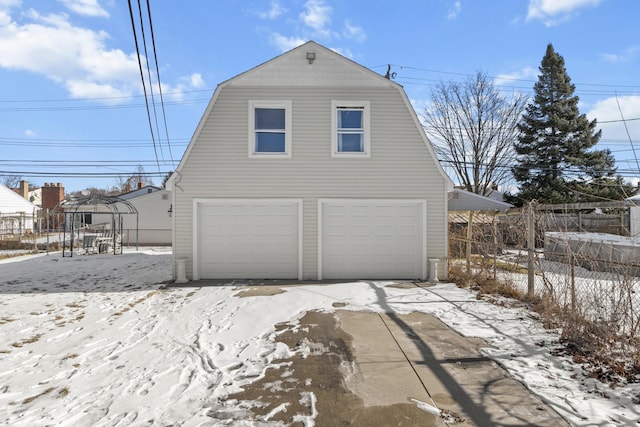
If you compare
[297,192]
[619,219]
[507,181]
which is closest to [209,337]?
[297,192]

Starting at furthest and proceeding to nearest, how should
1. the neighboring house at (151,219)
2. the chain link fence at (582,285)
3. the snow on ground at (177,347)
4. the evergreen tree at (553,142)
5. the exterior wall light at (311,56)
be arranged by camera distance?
the evergreen tree at (553,142) → the neighboring house at (151,219) → the exterior wall light at (311,56) → the chain link fence at (582,285) → the snow on ground at (177,347)

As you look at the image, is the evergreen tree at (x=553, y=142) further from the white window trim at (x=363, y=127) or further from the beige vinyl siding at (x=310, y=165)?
the white window trim at (x=363, y=127)

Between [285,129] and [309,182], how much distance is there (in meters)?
1.45

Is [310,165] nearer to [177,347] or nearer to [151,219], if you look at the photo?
[177,347]

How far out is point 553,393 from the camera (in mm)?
3236

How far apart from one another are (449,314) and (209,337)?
3.76 m

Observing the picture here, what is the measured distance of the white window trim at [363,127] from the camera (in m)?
8.96

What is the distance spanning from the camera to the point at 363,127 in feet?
29.7

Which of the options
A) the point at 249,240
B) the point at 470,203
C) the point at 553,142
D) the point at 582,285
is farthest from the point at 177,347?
the point at 553,142

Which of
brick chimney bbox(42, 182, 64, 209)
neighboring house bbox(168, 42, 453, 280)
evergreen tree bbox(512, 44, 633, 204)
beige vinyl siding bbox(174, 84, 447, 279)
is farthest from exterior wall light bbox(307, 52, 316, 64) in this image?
brick chimney bbox(42, 182, 64, 209)

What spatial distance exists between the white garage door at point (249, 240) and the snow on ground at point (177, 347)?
85cm

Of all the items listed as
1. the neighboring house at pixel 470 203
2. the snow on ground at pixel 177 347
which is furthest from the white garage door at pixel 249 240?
the neighboring house at pixel 470 203

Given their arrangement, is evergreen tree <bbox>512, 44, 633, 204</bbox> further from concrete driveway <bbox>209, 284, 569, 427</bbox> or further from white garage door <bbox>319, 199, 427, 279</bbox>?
concrete driveway <bbox>209, 284, 569, 427</bbox>

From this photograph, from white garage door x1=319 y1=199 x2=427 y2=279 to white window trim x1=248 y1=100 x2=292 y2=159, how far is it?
168 centimetres
